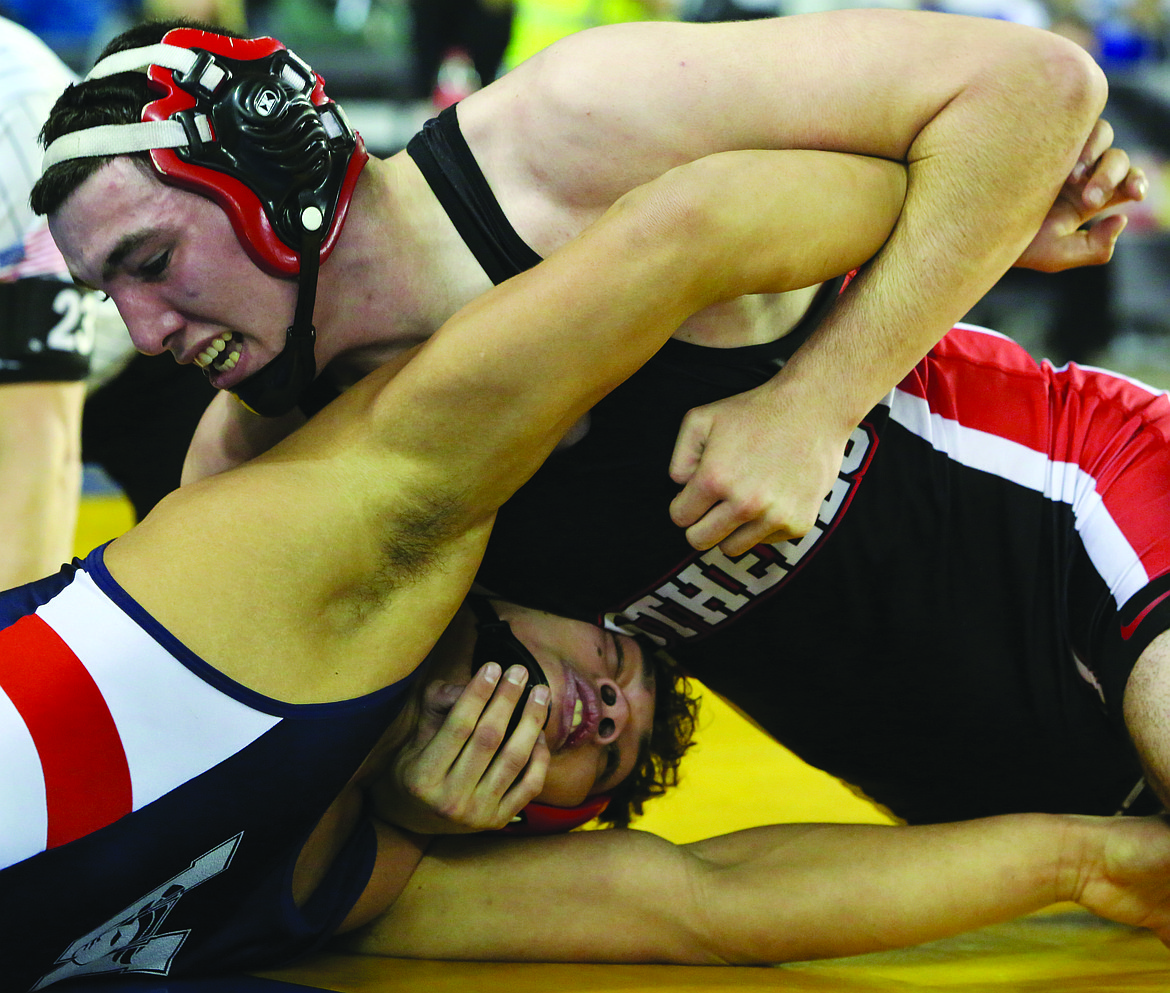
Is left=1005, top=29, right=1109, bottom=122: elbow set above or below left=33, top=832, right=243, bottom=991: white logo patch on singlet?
above

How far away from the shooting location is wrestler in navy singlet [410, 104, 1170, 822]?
158 centimetres

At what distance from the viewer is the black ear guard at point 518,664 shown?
1.64 meters

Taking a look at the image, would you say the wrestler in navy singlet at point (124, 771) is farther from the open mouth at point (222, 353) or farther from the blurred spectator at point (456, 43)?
the blurred spectator at point (456, 43)

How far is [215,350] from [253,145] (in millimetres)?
264

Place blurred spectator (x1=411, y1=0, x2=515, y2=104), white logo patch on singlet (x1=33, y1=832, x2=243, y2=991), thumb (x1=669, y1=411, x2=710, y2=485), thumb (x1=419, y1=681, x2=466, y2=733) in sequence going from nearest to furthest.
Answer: white logo patch on singlet (x1=33, y1=832, x2=243, y2=991)
thumb (x1=669, y1=411, x2=710, y2=485)
thumb (x1=419, y1=681, x2=466, y2=733)
blurred spectator (x1=411, y1=0, x2=515, y2=104)

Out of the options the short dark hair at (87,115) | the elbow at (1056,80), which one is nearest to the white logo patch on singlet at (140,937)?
the short dark hair at (87,115)

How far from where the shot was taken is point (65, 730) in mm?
1214

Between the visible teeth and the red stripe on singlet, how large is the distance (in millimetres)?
441

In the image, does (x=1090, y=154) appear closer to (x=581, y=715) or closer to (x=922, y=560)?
(x=922, y=560)

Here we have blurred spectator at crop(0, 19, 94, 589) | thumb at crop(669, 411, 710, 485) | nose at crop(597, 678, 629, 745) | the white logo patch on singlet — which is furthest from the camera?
blurred spectator at crop(0, 19, 94, 589)

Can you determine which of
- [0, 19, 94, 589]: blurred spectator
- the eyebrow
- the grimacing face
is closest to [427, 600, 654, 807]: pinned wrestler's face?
the grimacing face

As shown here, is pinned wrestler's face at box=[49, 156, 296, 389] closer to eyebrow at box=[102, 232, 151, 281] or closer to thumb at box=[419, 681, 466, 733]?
eyebrow at box=[102, 232, 151, 281]

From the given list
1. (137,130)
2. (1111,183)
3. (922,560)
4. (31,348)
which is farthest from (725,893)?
(31,348)

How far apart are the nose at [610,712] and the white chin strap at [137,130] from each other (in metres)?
0.92
